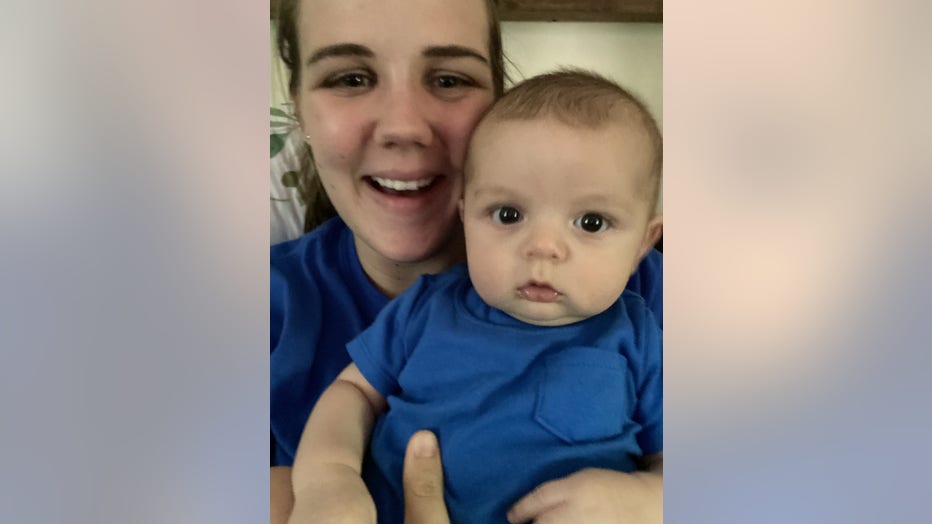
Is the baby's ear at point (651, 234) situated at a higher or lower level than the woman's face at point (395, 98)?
lower

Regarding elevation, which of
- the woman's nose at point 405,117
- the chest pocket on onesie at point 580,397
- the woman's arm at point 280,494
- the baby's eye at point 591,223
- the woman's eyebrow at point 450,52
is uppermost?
the woman's eyebrow at point 450,52

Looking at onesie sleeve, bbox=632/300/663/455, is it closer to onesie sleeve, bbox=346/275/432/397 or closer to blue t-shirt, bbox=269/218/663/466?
blue t-shirt, bbox=269/218/663/466

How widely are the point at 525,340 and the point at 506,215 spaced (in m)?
0.13

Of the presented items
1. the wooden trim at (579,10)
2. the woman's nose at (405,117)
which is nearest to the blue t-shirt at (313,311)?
the woman's nose at (405,117)

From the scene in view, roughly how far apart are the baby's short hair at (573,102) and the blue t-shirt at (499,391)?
7.0 inches

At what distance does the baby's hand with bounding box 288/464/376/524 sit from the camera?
28.9 inches

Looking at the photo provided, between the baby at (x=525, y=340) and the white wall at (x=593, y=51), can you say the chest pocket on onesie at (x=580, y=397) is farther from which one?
the white wall at (x=593, y=51)

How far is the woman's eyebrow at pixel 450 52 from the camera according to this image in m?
0.75

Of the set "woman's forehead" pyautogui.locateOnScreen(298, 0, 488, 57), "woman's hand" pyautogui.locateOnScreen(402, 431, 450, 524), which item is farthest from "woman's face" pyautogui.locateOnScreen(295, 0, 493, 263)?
"woman's hand" pyautogui.locateOnScreen(402, 431, 450, 524)
